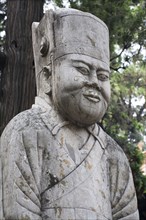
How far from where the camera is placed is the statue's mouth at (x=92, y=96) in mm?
5350

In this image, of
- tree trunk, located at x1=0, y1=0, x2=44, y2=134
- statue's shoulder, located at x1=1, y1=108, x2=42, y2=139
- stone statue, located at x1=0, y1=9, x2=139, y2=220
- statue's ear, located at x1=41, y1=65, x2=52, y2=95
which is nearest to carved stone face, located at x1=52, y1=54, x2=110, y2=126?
stone statue, located at x1=0, y1=9, x2=139, y2=220

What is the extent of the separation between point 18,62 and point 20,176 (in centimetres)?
471

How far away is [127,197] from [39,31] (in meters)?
1.81

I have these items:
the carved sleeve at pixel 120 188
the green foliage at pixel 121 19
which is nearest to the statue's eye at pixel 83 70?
the carved sleeve at pixel 120 188

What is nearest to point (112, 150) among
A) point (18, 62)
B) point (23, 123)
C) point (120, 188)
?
point (120, 188)

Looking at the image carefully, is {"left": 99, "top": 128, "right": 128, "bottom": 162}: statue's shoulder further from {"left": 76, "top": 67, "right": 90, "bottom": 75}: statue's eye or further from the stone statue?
{"left": 76, "top": 67, "right": 90, "bottom": 75}: statue's eye

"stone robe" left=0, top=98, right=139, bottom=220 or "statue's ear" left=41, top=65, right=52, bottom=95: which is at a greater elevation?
"statue's ear" left=41, top=65, right=52, bottom=95

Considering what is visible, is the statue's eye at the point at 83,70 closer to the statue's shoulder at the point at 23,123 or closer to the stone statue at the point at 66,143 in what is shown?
the stone statue at the point at 66,143

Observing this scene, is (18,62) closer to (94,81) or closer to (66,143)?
(94,81)

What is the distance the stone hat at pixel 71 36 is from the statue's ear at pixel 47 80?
81mm

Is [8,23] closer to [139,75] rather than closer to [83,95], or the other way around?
[83,95]

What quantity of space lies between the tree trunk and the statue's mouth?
11.5 ft

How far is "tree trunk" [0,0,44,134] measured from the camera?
901 centimetres

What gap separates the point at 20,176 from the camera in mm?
4922
